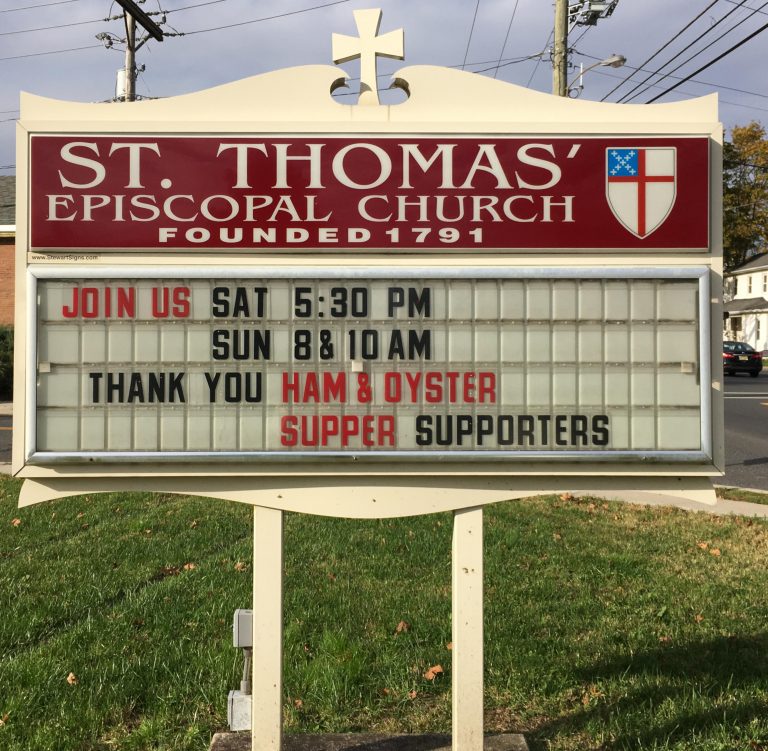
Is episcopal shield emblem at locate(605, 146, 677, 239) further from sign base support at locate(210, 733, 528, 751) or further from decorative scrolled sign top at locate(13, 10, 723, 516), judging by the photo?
sign base support at locate(210, 733, 528, 751)

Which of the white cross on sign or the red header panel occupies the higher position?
the white cross on sign

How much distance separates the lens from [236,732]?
3645 millimetres

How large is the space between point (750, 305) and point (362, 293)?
185 feet

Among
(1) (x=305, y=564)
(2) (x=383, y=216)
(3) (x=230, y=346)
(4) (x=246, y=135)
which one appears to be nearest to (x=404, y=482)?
(3) (x=230, y=346)

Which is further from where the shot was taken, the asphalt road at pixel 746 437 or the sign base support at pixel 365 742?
the asphalt road at pixel 746 437

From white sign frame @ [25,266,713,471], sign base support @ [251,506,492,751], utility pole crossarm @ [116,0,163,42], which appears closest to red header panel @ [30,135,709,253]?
white sign frame @ [25,266,713,471]

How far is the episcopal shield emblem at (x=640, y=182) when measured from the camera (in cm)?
319

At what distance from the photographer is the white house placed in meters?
51.8

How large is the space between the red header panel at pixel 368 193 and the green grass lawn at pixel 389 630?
247 centimetres

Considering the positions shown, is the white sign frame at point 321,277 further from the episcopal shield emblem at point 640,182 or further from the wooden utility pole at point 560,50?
the wooden utility pole at point 560,50

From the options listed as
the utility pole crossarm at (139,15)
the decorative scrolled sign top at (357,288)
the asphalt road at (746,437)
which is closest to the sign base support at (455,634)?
the decorative scrolled sign top at (357,288)

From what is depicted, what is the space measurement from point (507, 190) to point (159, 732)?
10.5ft

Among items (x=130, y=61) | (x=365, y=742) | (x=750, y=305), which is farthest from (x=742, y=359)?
(x=365, y=742)

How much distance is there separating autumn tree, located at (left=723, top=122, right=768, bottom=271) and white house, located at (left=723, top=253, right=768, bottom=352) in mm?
2236
